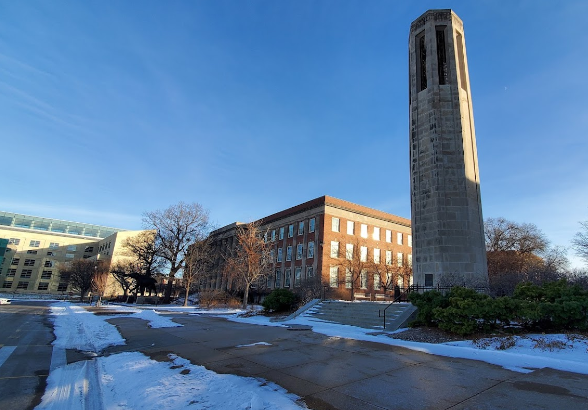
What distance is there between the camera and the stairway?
13927mm

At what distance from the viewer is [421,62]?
76.1ft

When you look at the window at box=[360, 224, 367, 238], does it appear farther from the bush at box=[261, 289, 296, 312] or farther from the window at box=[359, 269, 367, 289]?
the bush at box=[261, 289, 296, 312]

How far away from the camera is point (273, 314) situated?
70.8ft

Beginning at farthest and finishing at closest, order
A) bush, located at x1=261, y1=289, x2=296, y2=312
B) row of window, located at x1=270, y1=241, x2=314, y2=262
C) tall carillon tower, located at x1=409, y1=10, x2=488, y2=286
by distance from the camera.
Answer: row of window, located at x1=270, y1=241, x2=314, y2=262
bush, located at x1=261, y1=289, x2=296, y2=312
tall carillon tower, located at x1=409, y1=10, x2=488, y2=286

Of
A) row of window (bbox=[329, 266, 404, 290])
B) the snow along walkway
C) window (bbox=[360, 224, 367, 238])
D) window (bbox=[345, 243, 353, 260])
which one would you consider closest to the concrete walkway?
the snow along walkway

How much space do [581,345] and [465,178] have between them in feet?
40.5

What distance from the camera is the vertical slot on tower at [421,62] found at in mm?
22719

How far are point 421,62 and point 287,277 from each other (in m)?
31.5

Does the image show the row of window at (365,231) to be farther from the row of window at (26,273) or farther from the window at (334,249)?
the row of window at (26,273)

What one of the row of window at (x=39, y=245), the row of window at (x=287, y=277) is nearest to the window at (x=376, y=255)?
the row of window at (x=287, y=277)

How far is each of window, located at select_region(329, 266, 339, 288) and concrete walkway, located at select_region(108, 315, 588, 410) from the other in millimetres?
29353

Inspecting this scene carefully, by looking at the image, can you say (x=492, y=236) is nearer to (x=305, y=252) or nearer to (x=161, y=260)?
(x=305, y=252)

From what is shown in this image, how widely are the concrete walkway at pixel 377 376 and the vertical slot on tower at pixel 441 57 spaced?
18876 millimetres

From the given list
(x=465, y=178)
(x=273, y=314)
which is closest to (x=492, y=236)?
(x=465, y=178)
